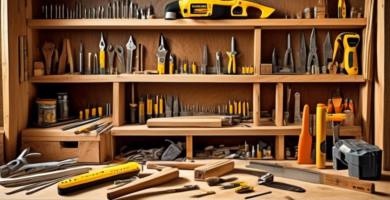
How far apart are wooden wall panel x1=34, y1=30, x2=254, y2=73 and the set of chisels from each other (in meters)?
0.13

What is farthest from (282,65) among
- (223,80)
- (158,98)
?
(158,98)

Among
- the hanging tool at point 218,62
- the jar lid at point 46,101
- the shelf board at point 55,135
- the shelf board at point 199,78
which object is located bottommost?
the shelf board at point 55,135

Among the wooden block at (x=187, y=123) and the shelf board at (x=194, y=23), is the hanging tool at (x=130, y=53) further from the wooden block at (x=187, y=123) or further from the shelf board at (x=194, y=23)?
the wooden block at (x=187, y=123)

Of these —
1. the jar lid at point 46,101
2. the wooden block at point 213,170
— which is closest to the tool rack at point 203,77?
the jar lid at point 46,101

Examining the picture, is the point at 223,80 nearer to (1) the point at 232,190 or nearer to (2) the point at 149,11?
(2) the point at 149,11

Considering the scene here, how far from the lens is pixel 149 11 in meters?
3.67

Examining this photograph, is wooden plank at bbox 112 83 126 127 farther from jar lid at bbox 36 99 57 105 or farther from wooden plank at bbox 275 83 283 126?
wooden plank at bbox 275 83 283 126

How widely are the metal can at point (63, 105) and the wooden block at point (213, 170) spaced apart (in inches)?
55.7

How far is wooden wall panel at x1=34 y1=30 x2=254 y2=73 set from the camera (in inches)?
149

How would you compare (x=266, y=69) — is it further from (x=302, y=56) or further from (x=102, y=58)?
(x=102, y=58)

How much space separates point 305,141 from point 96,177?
148 centimetres

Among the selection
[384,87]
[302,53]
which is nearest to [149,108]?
[302,53]

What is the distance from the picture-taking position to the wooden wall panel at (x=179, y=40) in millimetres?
3785

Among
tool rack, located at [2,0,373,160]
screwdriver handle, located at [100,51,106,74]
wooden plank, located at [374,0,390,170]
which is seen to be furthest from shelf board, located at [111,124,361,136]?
screwdriver handle, located at [100,51,106,74]
